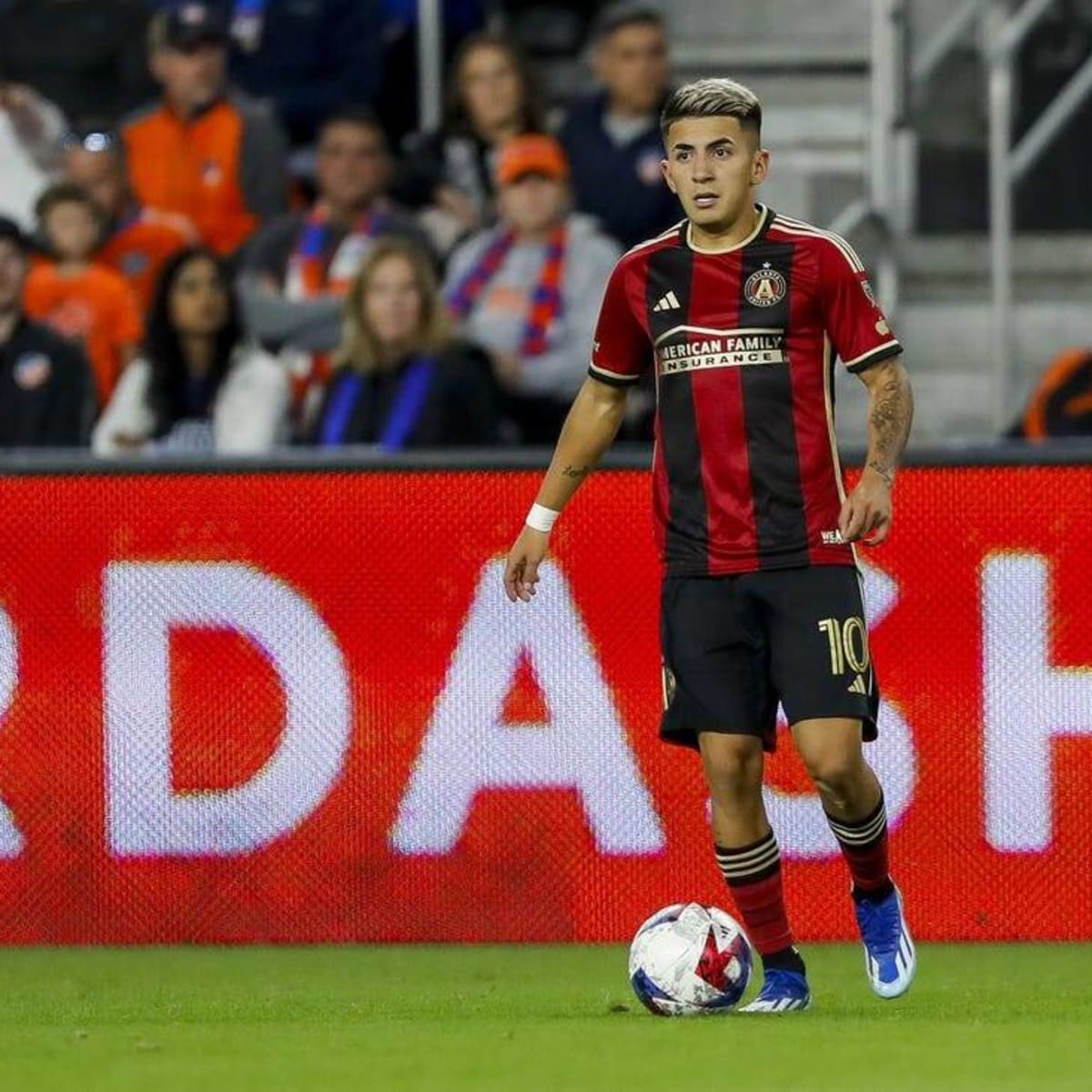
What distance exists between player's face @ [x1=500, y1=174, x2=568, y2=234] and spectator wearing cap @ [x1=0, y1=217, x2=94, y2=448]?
5.68 ft

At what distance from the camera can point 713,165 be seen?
250 inches

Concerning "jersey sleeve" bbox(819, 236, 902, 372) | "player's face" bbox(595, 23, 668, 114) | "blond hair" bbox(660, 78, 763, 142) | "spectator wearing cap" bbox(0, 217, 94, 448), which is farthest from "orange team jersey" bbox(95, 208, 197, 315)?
"jersey sleeve" bbox(819, 236, 902, 372)

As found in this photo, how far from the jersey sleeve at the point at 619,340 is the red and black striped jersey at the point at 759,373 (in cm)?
7

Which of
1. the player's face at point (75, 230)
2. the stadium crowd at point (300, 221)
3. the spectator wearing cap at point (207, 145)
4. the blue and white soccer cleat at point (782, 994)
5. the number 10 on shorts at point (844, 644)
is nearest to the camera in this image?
the number 10 on shorts at point (844, 644)

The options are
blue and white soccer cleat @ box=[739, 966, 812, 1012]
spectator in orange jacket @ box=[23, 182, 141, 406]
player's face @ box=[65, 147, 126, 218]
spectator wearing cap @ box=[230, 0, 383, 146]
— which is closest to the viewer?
blue and white soccer cleat @ box=[739, 966, 812, 1012]

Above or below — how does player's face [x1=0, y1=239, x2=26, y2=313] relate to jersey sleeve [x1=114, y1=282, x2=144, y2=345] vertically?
above

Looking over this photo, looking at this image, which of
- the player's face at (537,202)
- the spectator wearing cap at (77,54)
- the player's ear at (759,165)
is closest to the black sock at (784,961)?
the player's ear at (759,165)

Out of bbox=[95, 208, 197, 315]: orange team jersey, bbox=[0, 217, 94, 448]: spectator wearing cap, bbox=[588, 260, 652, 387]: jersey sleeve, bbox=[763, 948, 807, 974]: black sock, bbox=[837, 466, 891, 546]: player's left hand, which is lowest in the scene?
bbox=[763, 948, 807, 974]: black sock

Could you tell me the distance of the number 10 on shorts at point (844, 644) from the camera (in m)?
6.45

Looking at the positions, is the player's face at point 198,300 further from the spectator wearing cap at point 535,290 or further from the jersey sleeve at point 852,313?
the jersey sleeve at point 852,313

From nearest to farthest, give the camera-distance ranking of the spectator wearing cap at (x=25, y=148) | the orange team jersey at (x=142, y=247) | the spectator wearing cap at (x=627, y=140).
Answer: the spectator wearing cap at (x=627, y=140), the orange team jersey at (x=142, y=247), the spectator wearing cap at (x=25, y=148)

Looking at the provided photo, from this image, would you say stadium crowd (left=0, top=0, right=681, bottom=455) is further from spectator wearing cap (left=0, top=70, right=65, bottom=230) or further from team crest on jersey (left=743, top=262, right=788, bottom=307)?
team crest on jersey (left=743, top=262, right=788, bottom=307)

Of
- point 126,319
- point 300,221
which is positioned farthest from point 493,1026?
point 126,319

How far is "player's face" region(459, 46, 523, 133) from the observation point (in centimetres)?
1186
